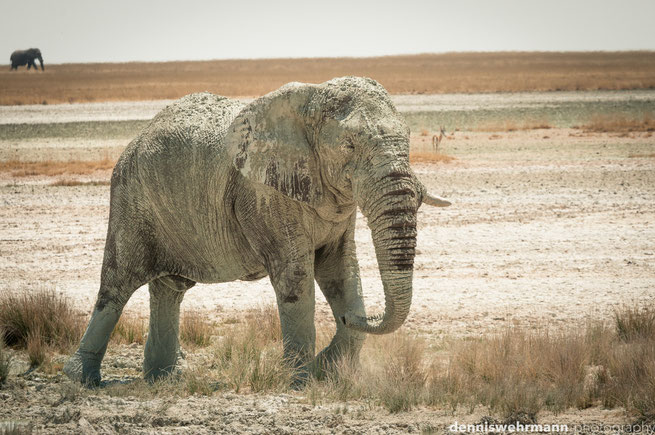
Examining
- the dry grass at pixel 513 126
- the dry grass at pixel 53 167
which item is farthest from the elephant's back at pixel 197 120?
the dry grass at pixel 513 126

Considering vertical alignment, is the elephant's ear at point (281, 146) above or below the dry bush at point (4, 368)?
above

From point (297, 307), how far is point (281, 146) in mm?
1223

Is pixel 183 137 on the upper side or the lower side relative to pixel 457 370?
upper

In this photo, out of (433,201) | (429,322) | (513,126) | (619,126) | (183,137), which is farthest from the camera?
(513,126)

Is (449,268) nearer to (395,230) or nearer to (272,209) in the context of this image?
(272,209)

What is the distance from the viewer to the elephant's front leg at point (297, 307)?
6930 mm

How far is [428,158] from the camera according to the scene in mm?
22531

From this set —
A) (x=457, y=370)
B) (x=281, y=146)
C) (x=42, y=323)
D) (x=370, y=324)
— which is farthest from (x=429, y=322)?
(x=42, y=323)

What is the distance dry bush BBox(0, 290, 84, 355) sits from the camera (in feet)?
29.9

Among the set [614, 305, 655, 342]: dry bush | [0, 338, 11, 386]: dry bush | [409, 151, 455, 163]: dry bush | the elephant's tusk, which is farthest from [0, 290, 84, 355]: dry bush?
[409, 151, 455, 163]: dry bush

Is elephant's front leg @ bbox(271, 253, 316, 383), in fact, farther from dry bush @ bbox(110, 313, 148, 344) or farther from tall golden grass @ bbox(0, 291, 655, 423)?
dry bush @ bbox(110, 313, 148, 344)

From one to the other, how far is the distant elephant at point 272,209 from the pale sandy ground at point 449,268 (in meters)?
0.74

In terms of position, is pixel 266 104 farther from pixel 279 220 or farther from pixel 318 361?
pixel 318 361

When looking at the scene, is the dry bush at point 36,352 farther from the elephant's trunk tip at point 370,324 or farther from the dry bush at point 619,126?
the dry bush at point 619,126
